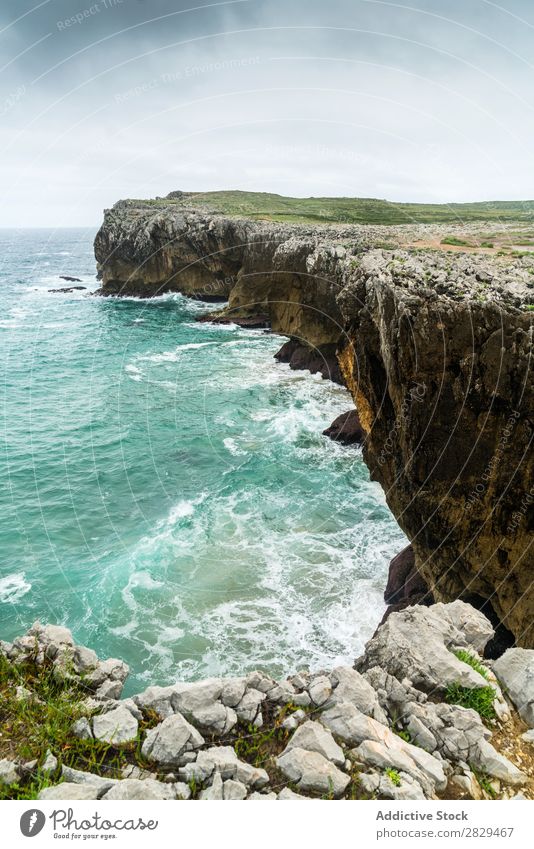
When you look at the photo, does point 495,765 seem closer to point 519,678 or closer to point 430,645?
point 519,678

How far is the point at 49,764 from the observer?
7.39 meters

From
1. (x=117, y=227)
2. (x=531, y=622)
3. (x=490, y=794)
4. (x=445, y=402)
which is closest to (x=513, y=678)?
(x=490, y=794)

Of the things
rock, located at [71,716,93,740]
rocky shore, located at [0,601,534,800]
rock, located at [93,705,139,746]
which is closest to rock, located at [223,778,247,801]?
rocky shore, located at [0,601,534,800]

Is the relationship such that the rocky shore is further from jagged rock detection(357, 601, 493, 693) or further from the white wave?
the white wave

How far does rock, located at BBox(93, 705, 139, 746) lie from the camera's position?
7864 mm

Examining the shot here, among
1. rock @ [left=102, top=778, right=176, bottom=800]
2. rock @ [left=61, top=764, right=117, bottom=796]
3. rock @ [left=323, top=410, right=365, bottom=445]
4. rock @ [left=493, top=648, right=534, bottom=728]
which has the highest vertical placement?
rock @ [left=102, top=778, right=176, bottom=800]

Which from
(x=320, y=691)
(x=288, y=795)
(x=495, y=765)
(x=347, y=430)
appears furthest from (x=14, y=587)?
(x=347, y=430)

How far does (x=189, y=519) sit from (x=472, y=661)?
19.4 m

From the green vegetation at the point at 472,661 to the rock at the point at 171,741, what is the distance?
5527mm

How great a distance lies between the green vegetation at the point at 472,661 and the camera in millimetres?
9797

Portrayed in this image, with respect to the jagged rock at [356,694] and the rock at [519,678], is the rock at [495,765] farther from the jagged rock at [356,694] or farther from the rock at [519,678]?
the jagged rock at [356,694]

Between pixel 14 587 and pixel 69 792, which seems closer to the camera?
pixel 69 792

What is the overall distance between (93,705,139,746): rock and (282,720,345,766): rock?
254 centimetres
